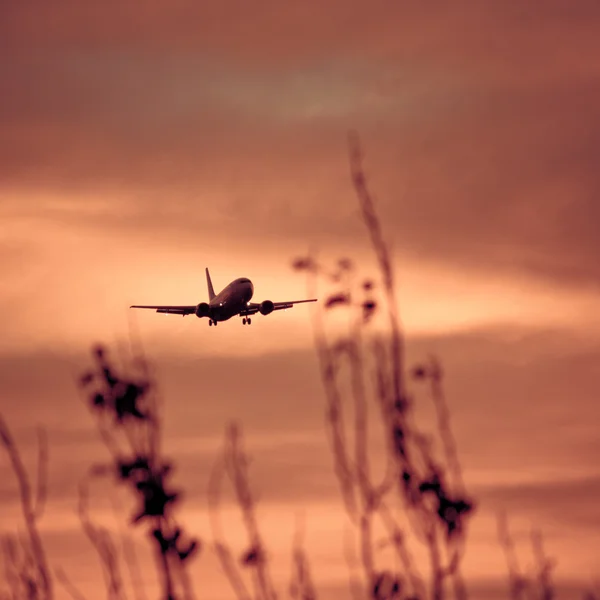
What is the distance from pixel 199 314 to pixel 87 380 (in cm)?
10492

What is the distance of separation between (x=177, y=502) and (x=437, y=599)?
2.27 m

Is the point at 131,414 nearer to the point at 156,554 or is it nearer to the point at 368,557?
the point at 156,554

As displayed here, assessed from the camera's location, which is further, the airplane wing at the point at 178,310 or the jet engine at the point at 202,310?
the airplane wing at the point at 178,310

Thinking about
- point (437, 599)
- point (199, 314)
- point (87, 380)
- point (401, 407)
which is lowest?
point (437, 599)

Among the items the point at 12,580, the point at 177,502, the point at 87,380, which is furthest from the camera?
the point at 12,580

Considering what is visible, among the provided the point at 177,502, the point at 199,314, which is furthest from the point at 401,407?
the point at 199,314

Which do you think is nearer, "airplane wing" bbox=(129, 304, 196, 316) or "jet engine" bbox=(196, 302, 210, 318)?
"jet engine" bbox=(196, 302, 210, 318)

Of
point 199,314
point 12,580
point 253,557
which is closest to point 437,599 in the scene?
point 253,557

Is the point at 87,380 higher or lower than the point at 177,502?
higher

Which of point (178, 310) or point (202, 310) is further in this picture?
point (178, 310)

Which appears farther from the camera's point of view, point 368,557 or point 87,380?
point 87,380

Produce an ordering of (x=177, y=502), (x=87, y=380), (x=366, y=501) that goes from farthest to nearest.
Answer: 1. (x=87, y=380)
2. (x=366, y=501)
3. (x=177, y=502)

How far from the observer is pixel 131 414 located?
11.7 metres

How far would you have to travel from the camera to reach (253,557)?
11273 millimetres
